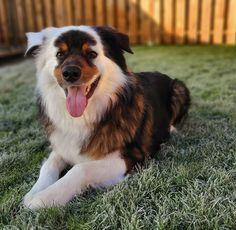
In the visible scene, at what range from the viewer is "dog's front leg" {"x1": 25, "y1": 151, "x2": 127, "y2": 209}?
5.87 feet

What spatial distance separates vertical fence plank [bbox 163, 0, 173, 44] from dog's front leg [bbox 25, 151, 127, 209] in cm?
608

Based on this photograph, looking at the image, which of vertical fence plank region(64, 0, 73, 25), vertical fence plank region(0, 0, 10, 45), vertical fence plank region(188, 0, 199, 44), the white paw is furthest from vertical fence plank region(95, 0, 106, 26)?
the white paw

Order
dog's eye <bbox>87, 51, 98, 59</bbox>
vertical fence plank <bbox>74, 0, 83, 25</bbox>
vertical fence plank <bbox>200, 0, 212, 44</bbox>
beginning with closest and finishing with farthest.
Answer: dog's eye <bbox>87, 51, 98, 59</bbox>
vertical fence plank <bbox>200, 0, 212, 44</bbox>
vertical fence plank <bbox>74, 0, 83, 25</bbox>

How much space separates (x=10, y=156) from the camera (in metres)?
2.43

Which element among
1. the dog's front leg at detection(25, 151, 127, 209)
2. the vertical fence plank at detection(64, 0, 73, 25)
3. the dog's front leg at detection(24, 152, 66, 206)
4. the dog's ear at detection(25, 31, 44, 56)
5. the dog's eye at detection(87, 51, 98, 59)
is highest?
the vertical fence plank at detection(64, 0, 73, 25)

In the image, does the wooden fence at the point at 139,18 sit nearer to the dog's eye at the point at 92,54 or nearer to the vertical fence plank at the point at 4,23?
the vertical fence plank at the point at 4,23

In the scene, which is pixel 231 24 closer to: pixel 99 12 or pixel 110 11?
pixel 110 11

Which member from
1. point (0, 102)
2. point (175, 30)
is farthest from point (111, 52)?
point (175, 30)

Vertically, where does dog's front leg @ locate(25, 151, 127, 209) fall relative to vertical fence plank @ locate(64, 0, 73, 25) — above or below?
below

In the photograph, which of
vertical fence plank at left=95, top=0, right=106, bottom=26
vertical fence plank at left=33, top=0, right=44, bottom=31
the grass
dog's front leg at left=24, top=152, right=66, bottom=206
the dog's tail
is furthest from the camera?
vertical fence plank at left=33, top=0, right=44, bottom=31

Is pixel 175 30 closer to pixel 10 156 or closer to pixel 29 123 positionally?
pixel 29 123

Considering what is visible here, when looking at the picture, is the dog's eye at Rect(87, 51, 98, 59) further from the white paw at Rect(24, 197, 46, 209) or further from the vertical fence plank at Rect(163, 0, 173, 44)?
the vertical fence plank at Rect(163, 0, 173, 44)

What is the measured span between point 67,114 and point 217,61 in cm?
414

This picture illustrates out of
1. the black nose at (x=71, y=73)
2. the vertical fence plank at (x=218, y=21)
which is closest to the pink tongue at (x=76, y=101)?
the black nose at (x=71, y=73)
